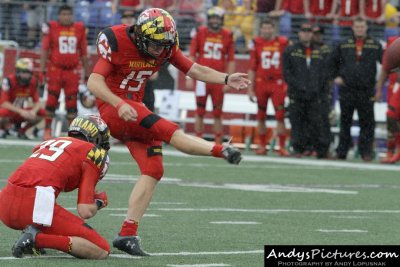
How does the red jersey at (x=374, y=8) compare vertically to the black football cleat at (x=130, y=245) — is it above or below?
above

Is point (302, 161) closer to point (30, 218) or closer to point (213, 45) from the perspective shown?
point (213, 45)

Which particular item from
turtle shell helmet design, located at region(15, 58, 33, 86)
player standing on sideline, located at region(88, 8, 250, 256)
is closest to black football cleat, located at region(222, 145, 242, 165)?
player standing on sideline, located at region(88, 8, 250, 256)

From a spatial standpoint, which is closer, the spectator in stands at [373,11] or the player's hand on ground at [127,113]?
the player's hand on ground at [127,113]

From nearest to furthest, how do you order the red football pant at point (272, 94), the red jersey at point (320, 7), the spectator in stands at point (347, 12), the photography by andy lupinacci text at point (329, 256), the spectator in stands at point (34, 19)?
1. the photography by andy lupinacci text at point (329, 256)
2. the red football pant at point (272, 94)
3. the spectator in stands at point (347, 12)
4. the red jersey at point (320, 7)
5. the spectator in stands at point (34, 19)

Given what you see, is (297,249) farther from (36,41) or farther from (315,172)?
(36,41)

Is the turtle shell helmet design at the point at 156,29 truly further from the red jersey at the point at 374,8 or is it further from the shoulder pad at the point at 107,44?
the red jersey at the point at 374,8

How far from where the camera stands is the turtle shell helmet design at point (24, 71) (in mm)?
19266

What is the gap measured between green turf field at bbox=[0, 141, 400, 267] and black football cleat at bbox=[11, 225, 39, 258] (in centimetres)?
5

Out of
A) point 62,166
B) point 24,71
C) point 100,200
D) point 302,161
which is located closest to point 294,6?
point 302,161

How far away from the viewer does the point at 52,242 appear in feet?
22.7

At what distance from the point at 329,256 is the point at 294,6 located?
14557 millimetres

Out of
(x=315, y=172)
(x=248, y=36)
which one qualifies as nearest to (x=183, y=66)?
(x=315, y=172)

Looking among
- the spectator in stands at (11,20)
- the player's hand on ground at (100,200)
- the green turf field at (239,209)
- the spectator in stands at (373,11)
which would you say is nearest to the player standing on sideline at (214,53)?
the green turf field at (239,209)

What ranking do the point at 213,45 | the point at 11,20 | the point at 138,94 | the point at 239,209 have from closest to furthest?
the point at 138,94
the point at 239,209
the point at 213,45
the point at 11,20
